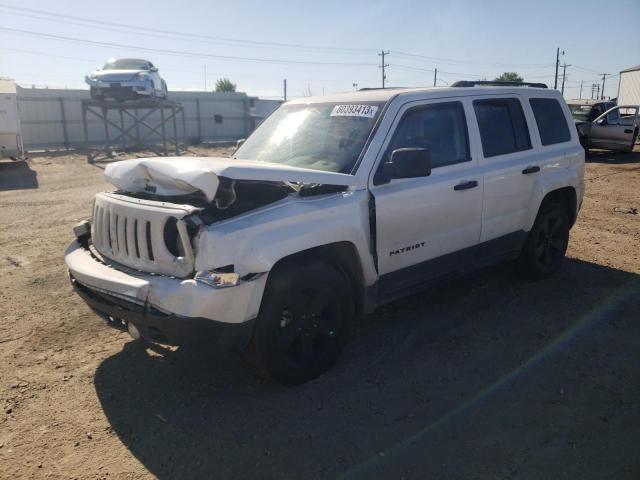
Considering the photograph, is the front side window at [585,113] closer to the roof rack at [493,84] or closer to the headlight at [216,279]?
the roof rack at [493,84]

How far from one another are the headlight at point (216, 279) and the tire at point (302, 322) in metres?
0.34

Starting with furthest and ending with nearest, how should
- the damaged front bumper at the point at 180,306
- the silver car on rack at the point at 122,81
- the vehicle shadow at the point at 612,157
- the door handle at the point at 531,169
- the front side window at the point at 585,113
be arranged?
the front side window at the point at 585,113
the silver car on rack at the point at 122,81
the vehicle shadow at the point at 612,157
the door handle at the point at 531,169
the damaged front bumper at the point at 180,306

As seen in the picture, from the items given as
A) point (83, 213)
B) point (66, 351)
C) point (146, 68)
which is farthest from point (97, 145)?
point (66, 351)

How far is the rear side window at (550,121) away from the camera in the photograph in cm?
536

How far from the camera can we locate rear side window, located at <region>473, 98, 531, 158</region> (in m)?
4.71

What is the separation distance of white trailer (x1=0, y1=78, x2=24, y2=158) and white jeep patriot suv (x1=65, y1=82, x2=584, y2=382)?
1514 cm

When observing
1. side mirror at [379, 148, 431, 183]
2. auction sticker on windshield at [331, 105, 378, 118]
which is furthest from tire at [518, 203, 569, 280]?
auction sticker on windshield at [331, 105, 378, 118]

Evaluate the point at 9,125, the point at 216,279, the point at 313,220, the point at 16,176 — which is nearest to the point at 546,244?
the point at 313,220

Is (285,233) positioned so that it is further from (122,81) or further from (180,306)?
(122,81)

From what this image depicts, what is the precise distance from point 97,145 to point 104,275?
2657cm

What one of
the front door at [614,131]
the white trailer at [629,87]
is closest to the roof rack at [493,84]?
the front door at [614,131]

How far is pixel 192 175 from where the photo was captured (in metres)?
3.09

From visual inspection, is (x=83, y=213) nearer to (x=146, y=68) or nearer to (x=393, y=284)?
(x=393, y=284)

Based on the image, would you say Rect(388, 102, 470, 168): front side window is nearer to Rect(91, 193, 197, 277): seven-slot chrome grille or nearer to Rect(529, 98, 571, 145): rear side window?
Rect(529, 98, 571, 145): rear side window
